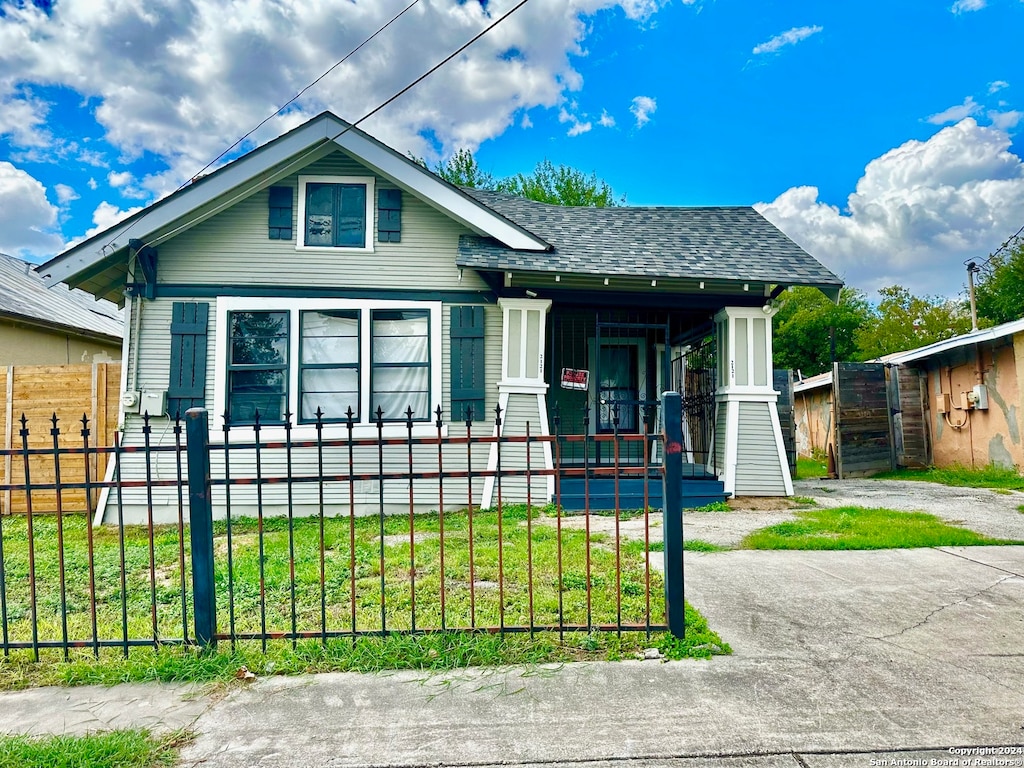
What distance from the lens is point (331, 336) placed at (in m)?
7.93

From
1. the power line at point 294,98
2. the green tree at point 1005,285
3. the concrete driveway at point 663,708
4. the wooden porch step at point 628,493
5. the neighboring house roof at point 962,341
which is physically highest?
the green tree at point 1005,285

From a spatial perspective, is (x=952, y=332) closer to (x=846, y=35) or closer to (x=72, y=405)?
(x=846, y=35)

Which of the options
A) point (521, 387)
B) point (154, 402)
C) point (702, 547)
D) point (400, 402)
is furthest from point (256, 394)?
point (702, 547)

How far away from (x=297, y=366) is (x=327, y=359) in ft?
1.30

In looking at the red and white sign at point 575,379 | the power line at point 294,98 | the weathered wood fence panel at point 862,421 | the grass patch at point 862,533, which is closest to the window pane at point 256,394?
the power line at point 294,98

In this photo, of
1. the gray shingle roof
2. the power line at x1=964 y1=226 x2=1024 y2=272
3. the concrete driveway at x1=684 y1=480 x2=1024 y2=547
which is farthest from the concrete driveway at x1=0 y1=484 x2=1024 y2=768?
the power line at x1=964 y1=226 x2=1024 y2=272

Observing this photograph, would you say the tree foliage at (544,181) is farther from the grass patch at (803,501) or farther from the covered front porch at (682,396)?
the grass patch at (803,501)

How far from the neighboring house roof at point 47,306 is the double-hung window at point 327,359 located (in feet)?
17.6

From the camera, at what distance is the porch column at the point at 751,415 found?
→ 811 cm

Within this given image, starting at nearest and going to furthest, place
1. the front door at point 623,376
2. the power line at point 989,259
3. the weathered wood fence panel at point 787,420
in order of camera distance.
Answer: the front door at point 623,376, the weathered wood fence panel at point 787,420, the power line at point 989,259

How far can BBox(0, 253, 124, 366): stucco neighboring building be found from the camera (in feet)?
37.5

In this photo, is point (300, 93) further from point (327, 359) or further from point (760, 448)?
point (760, 448)

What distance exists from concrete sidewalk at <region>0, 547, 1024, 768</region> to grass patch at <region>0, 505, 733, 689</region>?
0.54ft

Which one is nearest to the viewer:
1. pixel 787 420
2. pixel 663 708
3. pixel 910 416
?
pixel 663 708
